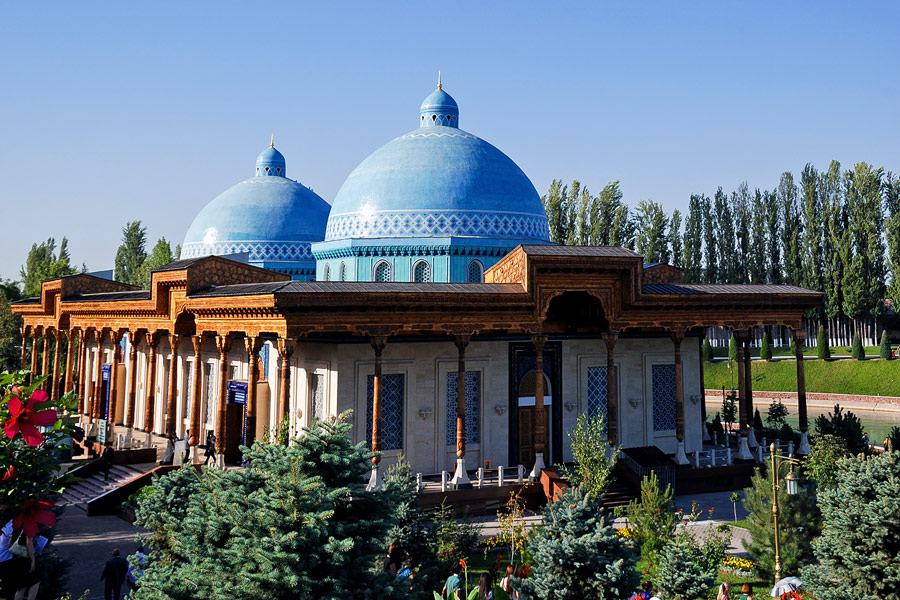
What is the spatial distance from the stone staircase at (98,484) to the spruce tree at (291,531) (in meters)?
15.2

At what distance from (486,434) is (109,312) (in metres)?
17.1

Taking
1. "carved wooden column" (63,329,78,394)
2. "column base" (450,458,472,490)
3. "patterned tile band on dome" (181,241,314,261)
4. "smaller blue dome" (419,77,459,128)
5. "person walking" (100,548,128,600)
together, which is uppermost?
"smaller blue dome" (419,77,459,128)

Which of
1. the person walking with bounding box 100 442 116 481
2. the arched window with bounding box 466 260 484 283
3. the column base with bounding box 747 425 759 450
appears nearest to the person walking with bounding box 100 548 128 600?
the person walking with bounding box 100 442 116 481

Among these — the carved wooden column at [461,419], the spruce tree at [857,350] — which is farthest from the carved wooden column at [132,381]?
the spruce tree at [857,350]

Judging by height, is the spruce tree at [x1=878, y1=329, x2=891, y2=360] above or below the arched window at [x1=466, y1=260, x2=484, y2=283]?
below

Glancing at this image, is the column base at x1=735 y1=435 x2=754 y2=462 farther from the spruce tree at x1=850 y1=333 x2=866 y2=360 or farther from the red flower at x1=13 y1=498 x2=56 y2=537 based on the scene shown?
the spruce tree at x1=850 y1=333 x2=866 y2=360

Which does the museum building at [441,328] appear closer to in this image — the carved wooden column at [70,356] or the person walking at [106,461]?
the carved wooden column at [70,356]

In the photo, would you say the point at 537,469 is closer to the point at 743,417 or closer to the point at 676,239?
the point at 743,417

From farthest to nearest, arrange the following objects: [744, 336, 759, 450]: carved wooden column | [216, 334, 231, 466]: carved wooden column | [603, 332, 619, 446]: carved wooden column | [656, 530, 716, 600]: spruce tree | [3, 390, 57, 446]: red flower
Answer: [744, 336, 759, 450]: carved wooden column → [216, 334, 231, 466]: carved wooden column → [603, 332, 619, 446]: carved wooden column → [656, 530, 716, 600]: spruce tree → [3, 390, 57, 446]: red flower

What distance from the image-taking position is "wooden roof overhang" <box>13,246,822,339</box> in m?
20.4

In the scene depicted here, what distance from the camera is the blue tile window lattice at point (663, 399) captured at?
26906 millimetres

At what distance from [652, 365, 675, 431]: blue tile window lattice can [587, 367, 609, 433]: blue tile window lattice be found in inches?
74.5

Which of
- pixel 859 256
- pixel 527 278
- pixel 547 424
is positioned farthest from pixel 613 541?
pixel 859 256

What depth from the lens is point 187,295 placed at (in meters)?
25.9
